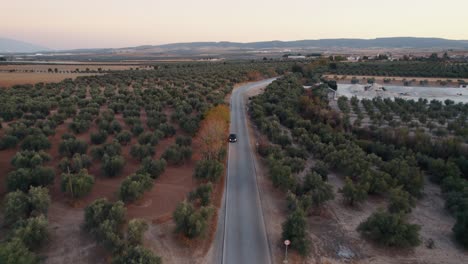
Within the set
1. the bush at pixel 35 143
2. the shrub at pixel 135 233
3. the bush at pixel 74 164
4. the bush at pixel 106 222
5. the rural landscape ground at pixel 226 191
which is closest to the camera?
the bush at pixel 106 222

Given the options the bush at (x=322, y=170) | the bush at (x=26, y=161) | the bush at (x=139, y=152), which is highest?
the bush at (x=26, y=161)

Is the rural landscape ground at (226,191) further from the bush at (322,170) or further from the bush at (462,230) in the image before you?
the bush at (322,170)

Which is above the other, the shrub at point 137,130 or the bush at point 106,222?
the shrub at point 137,130

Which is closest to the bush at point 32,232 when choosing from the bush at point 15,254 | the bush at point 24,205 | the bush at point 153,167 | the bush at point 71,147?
the bush at point 15,254

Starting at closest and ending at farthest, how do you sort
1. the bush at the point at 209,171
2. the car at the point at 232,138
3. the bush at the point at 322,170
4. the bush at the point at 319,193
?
the bush at the point at 319,193 → the bush at the point at 209,171 → the bush at the point at 322,170 → the car at the point at 232,138

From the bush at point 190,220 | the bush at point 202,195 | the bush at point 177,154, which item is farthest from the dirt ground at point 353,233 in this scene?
the bush at point 177,154

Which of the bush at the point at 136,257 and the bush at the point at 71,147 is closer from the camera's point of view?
the bush at the point at 136,257
